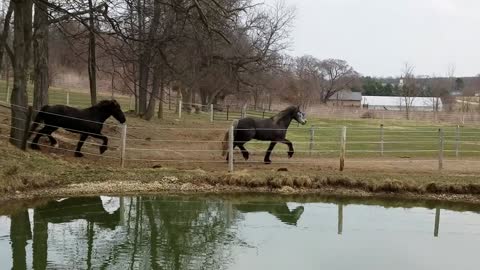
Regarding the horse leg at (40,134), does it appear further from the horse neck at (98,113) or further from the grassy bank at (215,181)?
the horse neck at (98,113)

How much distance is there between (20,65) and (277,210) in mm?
6799

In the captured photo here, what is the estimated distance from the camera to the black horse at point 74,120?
11703 millimetres

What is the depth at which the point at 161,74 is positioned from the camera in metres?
19.1

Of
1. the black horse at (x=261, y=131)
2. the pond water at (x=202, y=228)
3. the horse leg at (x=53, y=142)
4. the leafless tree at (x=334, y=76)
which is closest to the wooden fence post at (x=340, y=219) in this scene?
the pond water at (x=202, y=228)

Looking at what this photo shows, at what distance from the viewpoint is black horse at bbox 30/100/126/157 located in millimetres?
11703

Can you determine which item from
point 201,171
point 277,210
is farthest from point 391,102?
point 277,210

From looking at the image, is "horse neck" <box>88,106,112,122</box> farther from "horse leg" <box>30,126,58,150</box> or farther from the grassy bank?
the grassy bank

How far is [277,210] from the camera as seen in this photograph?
880 centimetres

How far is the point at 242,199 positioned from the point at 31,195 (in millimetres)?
3824

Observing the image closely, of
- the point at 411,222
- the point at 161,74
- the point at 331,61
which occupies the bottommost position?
the point at 411,222

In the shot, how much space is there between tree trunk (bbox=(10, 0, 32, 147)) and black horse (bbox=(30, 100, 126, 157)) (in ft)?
1.69

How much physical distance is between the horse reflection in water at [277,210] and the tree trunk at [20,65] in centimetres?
551

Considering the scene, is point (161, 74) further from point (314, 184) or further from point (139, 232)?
point (139, 232)

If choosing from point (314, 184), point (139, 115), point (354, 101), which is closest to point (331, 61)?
point (354, 101)
